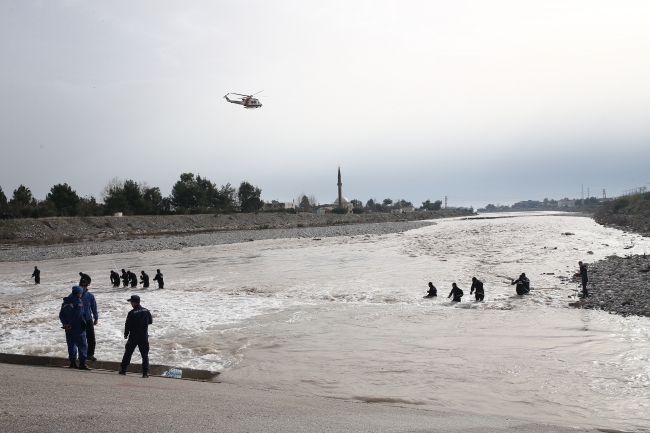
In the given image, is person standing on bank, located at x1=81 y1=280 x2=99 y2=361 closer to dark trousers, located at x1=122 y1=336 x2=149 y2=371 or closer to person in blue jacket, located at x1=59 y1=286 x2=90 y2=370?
person in blue jacket, located at x1=59 y1=286 x2=90 y2=370

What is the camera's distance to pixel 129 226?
2776 inches

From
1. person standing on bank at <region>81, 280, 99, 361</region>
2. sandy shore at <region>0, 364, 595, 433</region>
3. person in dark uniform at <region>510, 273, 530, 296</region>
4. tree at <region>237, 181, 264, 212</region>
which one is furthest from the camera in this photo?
tree at <region>237, 181, 264, 212</region>

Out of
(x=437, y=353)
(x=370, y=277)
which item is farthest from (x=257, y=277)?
(x=437, y=353)

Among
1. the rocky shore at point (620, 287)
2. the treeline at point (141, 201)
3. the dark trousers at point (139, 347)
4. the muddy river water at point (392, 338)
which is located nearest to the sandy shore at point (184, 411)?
the dark trousers at point (139, 347)

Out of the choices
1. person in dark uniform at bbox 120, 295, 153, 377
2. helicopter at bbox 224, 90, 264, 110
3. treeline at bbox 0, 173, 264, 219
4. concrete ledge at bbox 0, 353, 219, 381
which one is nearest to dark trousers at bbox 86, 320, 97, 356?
concrete ledge at bbox 0, 353, 219, 381

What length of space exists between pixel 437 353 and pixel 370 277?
534 inches

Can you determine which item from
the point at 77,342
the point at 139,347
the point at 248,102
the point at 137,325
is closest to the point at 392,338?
the point at 139,347

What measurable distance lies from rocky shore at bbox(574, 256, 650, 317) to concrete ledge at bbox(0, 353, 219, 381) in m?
11.9

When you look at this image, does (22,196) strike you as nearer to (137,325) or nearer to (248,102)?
(248,102)

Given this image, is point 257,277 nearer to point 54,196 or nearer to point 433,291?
point 433,291

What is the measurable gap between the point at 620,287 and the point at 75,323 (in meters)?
17.7

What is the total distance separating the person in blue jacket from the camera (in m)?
8.38

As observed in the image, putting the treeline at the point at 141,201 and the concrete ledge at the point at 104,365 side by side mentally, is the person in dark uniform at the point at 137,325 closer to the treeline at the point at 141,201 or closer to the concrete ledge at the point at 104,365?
the concrete ledge at the point at 104,365

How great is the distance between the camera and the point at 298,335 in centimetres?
1286
